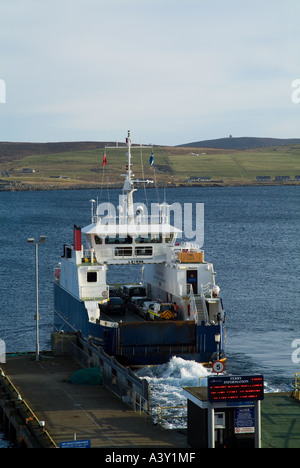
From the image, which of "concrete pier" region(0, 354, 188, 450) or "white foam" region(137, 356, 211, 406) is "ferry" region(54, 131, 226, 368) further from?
"concrete pier" region(0, 354, 188, 450)

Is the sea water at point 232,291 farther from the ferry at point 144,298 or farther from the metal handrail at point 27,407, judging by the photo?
the metal handrail at point 27,407

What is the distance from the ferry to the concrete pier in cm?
382

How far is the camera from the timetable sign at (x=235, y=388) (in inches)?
891

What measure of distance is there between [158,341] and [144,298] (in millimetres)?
7697

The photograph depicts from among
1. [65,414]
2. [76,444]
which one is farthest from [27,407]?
[76,444]

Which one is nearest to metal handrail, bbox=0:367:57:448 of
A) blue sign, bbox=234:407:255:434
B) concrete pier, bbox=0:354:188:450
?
concrete pier, bbox=0:354:188:450

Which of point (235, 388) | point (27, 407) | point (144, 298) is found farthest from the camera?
point (144, 298)

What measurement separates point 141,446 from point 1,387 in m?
8.59

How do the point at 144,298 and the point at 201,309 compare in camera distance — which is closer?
the point at 201,309

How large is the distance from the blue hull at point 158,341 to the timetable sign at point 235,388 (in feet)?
45.2

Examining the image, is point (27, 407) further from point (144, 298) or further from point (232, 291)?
point (232, 291)

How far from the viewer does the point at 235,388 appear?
74.8ft

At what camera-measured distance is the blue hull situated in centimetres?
3650

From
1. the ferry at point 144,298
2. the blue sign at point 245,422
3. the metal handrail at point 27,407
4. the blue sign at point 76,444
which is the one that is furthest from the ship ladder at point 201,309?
the blue sign at point 76,444
